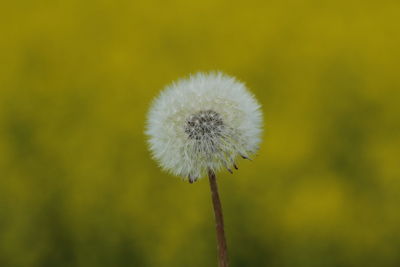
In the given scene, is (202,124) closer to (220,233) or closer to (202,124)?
→ (202,124)

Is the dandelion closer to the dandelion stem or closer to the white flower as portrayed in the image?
the white flower

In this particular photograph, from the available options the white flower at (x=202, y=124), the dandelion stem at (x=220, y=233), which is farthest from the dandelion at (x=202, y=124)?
the dandelion stem at (x=220, y=233)

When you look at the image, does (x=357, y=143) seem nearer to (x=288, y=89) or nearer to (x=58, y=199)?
(x=288, y=89)

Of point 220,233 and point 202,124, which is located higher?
point 202,124

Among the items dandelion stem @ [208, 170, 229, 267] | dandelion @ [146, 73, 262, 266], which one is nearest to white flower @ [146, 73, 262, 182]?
dandelion @ [146, 73, 262, 266]

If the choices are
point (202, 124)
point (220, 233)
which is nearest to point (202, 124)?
point (202, 124)

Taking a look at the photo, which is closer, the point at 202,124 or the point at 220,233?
the point at 220,233

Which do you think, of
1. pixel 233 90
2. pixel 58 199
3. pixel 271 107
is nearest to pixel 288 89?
pixel 271 107

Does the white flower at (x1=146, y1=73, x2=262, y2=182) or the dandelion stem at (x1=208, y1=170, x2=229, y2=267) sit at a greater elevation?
the white flower at (x1=146, y1=73, x2=262, y2=182)
